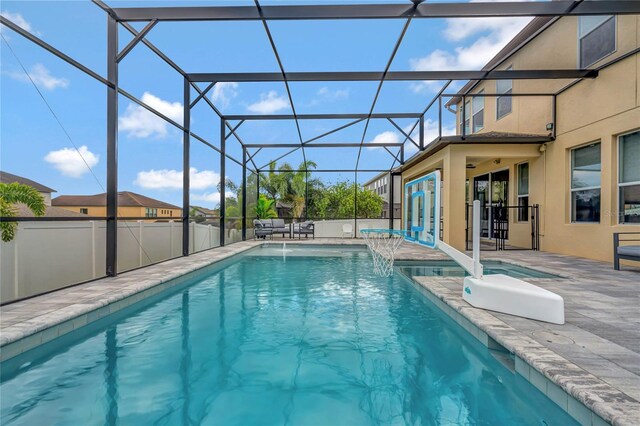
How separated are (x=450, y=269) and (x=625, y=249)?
8.91 feet

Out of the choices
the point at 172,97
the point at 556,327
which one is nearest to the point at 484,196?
the point at 556,327

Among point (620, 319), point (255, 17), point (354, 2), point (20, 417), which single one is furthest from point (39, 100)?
point (620, 319)

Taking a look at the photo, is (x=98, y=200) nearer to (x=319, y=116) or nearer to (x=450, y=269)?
(x=319, y=116)

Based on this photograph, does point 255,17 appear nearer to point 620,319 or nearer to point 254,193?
point 620,319

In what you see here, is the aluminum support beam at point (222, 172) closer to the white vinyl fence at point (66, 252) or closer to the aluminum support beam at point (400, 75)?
the white vinyl fence at point (66, 252)

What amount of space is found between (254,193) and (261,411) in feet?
39.1

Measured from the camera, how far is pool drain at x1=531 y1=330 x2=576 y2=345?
2428 mm

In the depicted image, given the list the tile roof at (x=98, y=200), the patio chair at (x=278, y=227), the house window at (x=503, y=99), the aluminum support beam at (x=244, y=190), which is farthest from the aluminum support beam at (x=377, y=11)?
the patio chair at (x=278, y=227)

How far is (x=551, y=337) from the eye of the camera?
8.25 ft

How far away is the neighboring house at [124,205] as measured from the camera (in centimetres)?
443

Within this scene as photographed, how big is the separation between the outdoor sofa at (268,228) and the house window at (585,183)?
8667 mm

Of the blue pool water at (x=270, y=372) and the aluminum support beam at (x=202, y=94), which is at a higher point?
the aluminum support beam at (x=202, y=94)

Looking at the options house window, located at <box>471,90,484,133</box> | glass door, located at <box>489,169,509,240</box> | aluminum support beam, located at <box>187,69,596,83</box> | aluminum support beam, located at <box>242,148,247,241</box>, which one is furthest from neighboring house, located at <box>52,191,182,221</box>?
house window, located at <box>471,90,484,133</box>

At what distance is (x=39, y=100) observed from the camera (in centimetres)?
381
